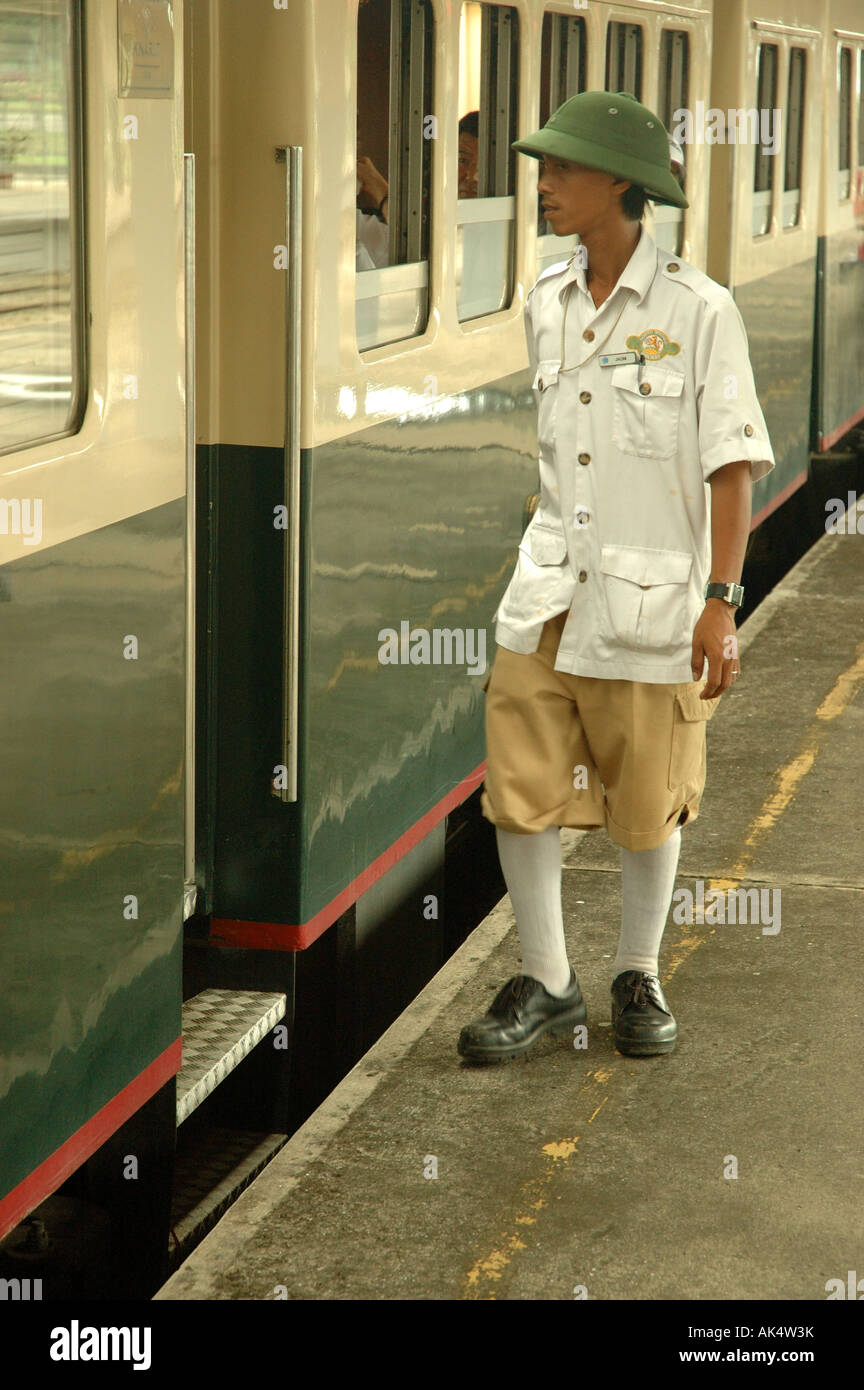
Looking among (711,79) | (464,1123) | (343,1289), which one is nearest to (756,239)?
(711,79)

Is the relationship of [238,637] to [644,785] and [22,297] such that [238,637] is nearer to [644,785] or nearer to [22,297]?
[644,785]

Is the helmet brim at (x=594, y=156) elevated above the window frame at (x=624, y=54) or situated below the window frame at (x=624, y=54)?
below

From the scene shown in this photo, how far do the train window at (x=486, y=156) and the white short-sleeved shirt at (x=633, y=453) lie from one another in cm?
119

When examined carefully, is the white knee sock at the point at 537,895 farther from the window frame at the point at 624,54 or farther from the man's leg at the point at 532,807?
the window frame at the point at 624,54

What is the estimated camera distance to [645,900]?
Answer: 3.84 meters

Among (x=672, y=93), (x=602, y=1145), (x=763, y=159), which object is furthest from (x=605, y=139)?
(x=763, y=159)

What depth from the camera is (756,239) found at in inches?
337

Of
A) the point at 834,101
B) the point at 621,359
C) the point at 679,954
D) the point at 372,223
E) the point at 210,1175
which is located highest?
the point at 834,101

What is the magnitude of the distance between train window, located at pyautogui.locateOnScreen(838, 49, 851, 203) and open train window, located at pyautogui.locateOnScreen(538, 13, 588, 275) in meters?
5.46

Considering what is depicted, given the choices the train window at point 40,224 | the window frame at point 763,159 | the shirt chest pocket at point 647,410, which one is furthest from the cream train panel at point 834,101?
the train window at point 40,224

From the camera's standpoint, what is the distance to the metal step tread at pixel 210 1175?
3.93 metres

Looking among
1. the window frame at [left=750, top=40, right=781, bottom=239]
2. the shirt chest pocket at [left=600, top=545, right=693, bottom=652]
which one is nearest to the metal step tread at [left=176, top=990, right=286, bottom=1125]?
the shirt chest pocket at [left=600, top=545, right=693, bottom=652]

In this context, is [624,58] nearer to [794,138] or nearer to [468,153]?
[468,153]

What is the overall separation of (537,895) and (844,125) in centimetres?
819
